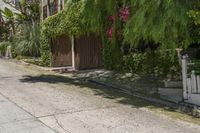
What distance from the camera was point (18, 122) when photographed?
A: 882cm

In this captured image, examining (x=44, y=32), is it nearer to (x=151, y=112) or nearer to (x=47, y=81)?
(x=47, y=81)

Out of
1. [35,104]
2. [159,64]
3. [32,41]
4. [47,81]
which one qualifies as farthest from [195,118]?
[32,41]

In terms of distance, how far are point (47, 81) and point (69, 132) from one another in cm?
756

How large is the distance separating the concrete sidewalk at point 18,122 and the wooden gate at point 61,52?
35.2 feet

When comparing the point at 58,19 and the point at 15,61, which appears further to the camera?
the point at 15,61

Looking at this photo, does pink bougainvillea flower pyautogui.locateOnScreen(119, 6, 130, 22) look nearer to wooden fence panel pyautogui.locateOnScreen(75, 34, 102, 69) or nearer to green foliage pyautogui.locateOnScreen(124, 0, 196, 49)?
green foliage pyautogui.locateOnScreen(124, 0, 196, 49)

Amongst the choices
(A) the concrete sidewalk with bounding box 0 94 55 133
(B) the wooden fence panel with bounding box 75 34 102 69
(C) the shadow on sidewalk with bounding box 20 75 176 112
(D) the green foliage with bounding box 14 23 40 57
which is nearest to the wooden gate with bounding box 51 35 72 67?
(B) the wooden fence panel with bounding box 75 34 102 69

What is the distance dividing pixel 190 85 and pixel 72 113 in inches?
130

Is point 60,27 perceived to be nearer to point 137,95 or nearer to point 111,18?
point 111,18

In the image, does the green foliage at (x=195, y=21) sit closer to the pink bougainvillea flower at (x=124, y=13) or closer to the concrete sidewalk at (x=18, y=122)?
the pink bougainvillea flower at (x=124, y=13)

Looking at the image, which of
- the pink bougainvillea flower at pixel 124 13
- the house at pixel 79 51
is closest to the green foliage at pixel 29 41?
the house at pixel 79 51

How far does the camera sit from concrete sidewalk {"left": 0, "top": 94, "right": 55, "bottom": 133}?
323 inches

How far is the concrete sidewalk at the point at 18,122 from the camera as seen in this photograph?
26.9ft

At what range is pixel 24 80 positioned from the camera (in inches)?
618
